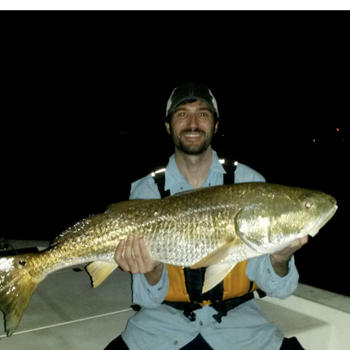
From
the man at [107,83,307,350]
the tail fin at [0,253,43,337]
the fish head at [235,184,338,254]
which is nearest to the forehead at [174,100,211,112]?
the man at [107,83,307,350]

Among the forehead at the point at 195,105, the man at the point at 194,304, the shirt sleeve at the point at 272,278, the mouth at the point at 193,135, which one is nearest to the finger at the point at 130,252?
the man at the point at 194,304

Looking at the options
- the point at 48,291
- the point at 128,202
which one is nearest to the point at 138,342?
the point at 128,202

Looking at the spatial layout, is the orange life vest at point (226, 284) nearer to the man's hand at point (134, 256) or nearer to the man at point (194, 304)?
the man at point (194, 304)

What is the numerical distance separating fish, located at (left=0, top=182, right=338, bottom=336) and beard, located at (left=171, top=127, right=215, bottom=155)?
0.59 metres

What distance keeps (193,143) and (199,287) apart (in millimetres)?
1227

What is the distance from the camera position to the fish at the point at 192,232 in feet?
8.91

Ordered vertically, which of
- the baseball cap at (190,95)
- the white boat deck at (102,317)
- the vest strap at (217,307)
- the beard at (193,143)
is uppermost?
the baseball cap at (190,95)

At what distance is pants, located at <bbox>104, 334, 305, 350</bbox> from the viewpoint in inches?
110

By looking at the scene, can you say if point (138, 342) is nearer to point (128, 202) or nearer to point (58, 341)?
point (58, 341)

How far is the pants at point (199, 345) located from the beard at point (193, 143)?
1.51m

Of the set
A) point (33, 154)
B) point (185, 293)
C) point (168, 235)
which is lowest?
point (33, 154)

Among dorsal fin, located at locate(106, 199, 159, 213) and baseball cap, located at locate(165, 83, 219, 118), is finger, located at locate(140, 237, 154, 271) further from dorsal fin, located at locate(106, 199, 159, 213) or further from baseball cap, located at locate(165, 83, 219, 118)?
baseball cap, located at locate(165, 83, 219, 118)

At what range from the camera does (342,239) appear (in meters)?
12.3

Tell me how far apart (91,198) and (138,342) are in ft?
62.3
